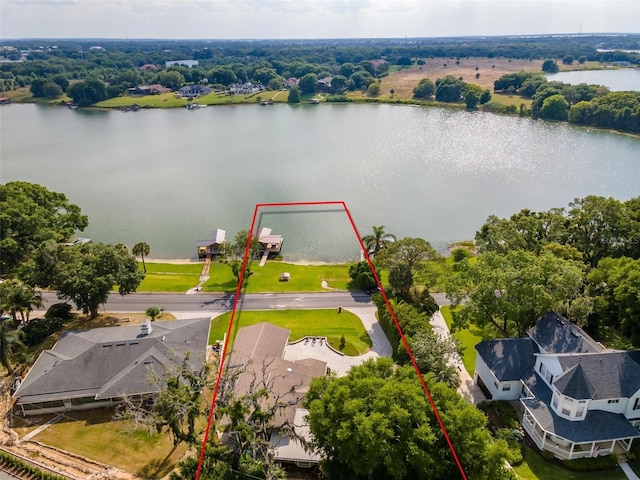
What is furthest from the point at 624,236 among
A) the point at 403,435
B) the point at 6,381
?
the point at 6,381

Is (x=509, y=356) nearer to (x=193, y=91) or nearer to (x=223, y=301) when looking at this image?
(x=223, y=301)

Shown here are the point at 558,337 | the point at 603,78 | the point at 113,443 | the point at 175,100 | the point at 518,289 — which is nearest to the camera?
the point at 113,443

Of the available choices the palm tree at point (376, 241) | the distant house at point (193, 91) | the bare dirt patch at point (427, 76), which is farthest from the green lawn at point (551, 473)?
the distant house at point (193, 91)

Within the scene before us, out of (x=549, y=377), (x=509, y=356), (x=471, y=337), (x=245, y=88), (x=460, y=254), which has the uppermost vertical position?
(x=245, y=88)

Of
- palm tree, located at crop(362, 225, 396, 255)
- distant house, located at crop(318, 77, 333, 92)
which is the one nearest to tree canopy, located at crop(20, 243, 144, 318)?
palm tree, located at crop(362, 225, 396, 255)

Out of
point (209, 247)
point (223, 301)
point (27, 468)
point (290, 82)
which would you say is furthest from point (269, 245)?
point (290, 82)

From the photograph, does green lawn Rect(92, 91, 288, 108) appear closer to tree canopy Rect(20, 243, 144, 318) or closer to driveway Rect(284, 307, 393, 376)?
tree canopy Rect(20, 243, 144, 318)

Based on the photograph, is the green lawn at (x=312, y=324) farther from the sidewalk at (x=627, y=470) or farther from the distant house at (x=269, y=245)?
the sidewalk at (x=627, y=470)
